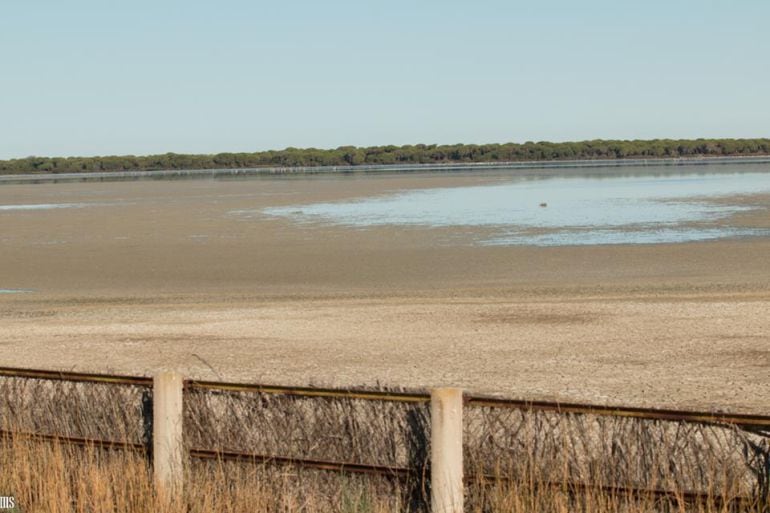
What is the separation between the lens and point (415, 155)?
161m

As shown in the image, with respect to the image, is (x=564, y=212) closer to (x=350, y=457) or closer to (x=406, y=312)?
(x=406, y=312)

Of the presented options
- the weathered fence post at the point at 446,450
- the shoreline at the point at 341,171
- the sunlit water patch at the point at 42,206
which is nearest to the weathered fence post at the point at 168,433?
the weathered fence post at the point at 446,450

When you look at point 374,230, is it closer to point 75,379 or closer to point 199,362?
point 199,362

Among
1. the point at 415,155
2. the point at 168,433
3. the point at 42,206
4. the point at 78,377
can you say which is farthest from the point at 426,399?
the point at 415,155

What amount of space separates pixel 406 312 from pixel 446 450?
1091 centimetres

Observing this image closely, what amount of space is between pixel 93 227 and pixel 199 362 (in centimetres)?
2716

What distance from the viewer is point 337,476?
694cm

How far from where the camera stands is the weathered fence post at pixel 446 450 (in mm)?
6285

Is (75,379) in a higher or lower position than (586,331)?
higher

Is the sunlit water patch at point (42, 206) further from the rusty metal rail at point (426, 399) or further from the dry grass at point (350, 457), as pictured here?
the rusty metal rail at point (426, 399)

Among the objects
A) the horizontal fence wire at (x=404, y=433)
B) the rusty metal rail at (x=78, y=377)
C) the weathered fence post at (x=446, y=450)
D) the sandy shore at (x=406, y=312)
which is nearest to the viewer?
the horizontal fence wire at (x=404, y=433)

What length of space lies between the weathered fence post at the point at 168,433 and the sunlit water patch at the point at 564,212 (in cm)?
2256

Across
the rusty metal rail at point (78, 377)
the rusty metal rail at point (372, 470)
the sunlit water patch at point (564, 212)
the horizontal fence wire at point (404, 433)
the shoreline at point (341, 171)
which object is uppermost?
the rusty metal rail at point (78, 377)

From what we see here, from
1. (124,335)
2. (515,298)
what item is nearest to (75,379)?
(124,335)
